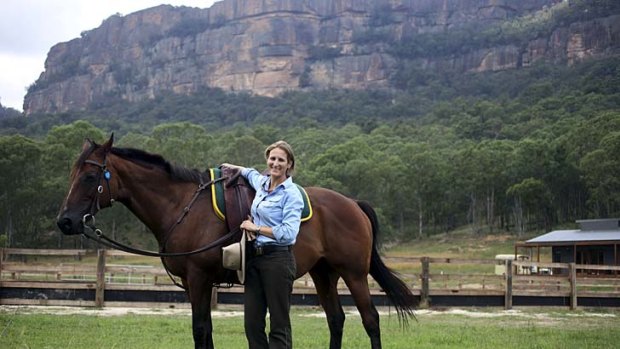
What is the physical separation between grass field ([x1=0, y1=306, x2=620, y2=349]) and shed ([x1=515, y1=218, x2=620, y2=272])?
20792 millimetres

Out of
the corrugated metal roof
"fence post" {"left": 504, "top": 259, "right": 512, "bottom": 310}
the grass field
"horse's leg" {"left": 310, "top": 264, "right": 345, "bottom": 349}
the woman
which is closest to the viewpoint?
the woman

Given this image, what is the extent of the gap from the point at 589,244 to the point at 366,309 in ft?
103

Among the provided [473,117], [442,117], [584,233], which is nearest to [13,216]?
[584,233]

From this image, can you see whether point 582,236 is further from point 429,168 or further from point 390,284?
point 429,168

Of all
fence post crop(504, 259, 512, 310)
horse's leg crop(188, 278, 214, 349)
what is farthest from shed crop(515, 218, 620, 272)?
horse's leg crop(188, 278, 214, 349)

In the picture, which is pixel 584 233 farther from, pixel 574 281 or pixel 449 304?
pixel 449 304

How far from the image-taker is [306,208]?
6.77 meters

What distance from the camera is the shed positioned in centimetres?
3481

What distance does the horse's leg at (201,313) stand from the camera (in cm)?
586

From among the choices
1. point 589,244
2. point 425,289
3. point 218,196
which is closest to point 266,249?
point 218,196

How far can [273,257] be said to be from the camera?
16.9 feet

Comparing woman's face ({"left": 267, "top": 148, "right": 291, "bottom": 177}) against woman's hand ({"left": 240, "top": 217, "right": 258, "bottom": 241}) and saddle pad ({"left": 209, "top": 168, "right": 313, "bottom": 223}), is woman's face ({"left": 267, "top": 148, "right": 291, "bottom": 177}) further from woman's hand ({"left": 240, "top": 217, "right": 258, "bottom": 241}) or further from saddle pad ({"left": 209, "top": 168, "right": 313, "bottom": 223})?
saddle pad ({"left": 209, "top": 168, "right": 313, "bottom": 223})

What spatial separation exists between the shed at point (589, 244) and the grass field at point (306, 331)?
819 inches

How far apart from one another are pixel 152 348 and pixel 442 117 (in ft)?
438
